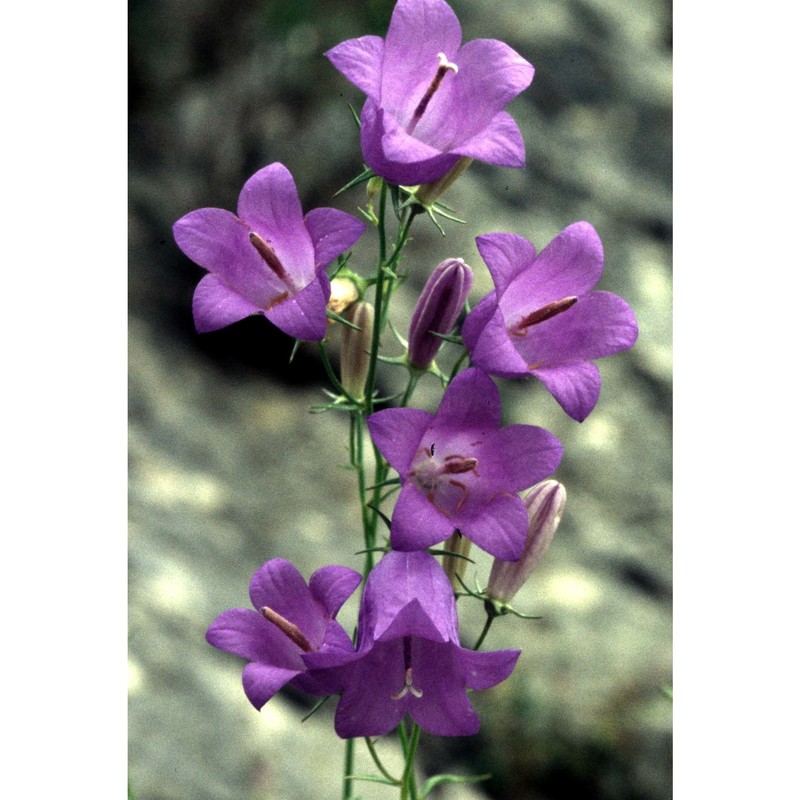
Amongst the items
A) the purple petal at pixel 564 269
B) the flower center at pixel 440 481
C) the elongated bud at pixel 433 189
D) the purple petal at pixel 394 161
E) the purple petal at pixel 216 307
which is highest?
the purple petal at pixel 394 161

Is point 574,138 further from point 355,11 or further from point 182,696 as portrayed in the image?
point 182,696

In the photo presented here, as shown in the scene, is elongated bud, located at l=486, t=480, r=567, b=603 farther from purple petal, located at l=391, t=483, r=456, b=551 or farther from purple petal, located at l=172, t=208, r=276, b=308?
purple petal, located at l=172, t=208, r=276, b=308

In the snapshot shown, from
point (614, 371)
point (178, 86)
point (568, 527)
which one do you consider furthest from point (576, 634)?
point (178, 86)

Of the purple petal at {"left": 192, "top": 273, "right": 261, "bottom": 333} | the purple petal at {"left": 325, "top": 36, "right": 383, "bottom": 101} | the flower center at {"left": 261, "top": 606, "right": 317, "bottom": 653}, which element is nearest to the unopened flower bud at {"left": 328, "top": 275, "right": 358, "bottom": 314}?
the purple petal at {"left": 192, "top": 273, "right": 261, "bottom": 333}

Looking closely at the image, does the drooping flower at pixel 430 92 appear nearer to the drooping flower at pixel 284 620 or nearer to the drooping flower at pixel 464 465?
the drooping flower at pixel 464 465

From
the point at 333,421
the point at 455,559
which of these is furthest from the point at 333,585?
the point at 333,421

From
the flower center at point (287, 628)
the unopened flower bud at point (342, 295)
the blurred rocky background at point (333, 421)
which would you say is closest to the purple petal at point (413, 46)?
the unopened flower bud at point (342, 295)
